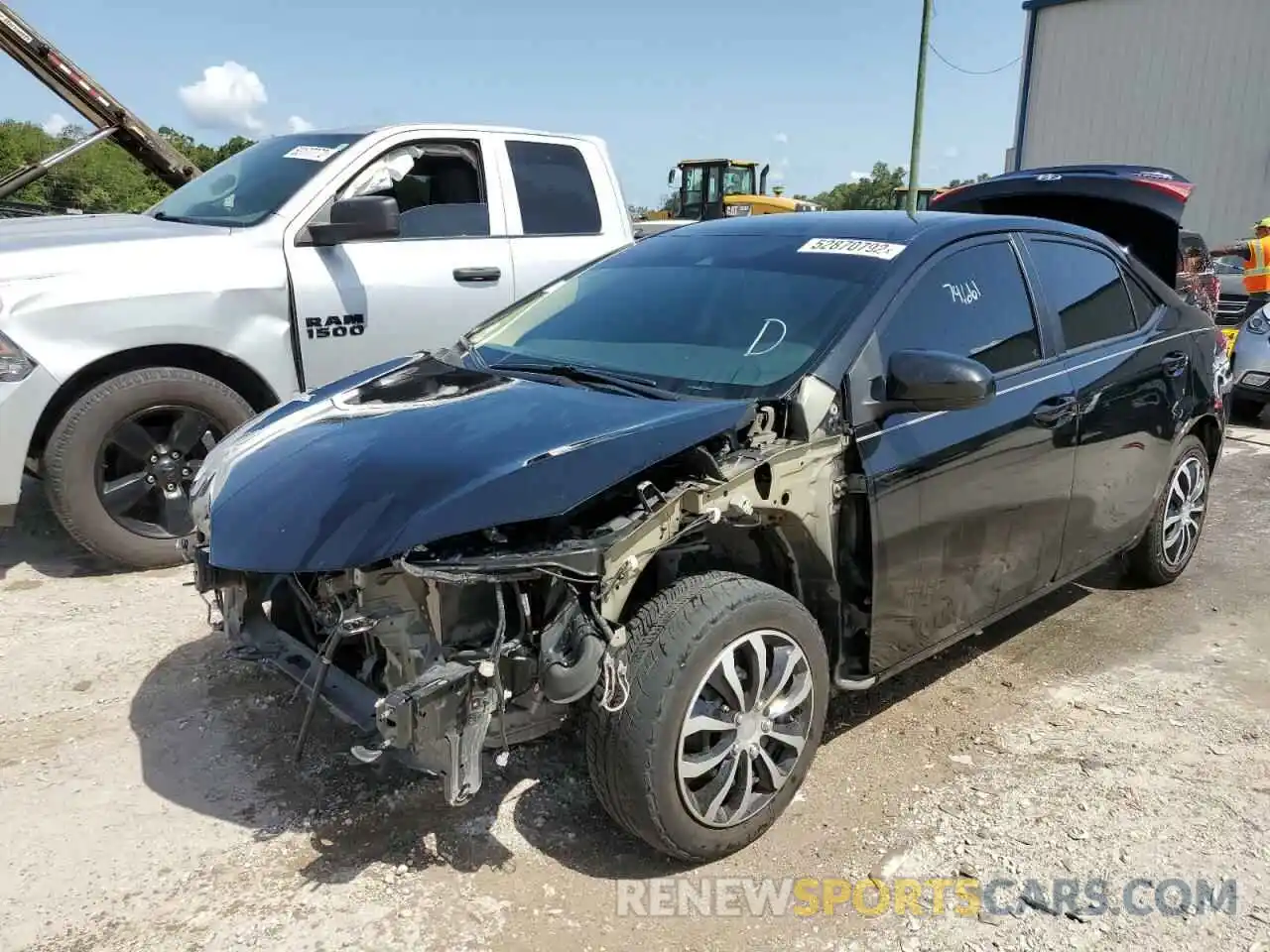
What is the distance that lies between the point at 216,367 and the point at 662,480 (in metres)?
3.13

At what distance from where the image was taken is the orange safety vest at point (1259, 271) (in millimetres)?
9914

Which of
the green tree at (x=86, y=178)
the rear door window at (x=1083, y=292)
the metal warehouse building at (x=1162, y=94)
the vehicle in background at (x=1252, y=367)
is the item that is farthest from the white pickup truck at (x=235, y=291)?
the metal warehouse building at (x=1162, y=94)

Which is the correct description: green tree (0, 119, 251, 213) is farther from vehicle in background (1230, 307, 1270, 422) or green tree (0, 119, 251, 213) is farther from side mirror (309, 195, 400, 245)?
vehicle in background (1230, 307, 1270, 422)

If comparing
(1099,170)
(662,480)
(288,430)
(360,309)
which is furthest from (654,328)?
(1099,170)

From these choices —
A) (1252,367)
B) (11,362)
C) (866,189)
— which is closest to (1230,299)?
(1252,367)

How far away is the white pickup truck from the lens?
14.3 ft

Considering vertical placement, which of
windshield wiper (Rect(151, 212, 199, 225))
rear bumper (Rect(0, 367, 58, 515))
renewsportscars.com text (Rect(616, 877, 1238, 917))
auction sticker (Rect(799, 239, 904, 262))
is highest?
windshield wiper (Rect(151, 212, 199, 225))

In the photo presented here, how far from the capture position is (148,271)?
452 cm

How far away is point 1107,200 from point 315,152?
14.1 ft

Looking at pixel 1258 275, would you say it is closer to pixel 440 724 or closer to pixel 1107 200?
pixel 1107 200

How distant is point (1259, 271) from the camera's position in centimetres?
1002

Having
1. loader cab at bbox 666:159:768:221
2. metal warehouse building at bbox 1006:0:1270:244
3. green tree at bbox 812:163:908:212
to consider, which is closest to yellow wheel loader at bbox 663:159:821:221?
loader cab at bbox 666:159:768:221

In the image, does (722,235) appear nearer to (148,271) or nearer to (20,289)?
(148,271)

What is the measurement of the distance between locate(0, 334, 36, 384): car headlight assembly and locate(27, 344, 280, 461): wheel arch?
0.19m
